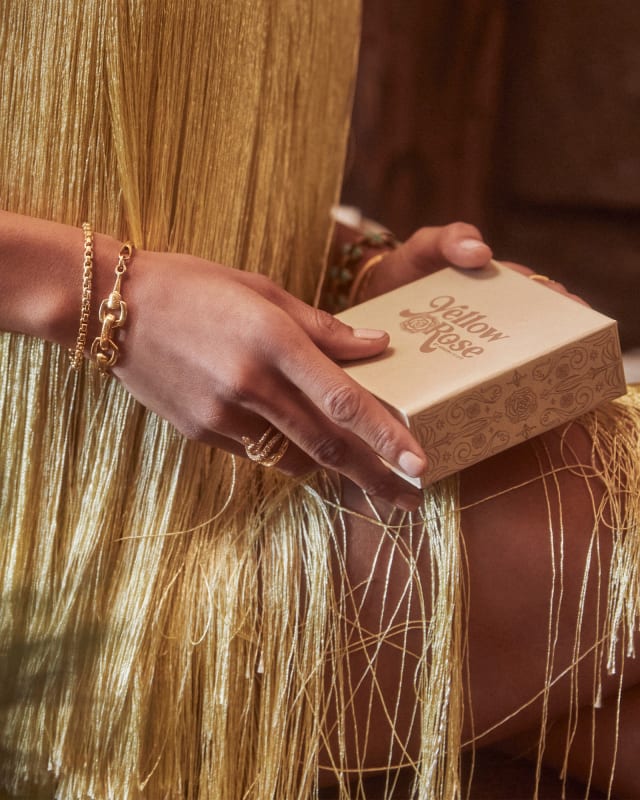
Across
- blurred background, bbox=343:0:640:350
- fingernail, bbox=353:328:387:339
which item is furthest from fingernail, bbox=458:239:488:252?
blurred background, bbox=343:0:640:350

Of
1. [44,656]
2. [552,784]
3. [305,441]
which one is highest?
[305,441]

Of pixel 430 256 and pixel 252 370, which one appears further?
pixel 430 256

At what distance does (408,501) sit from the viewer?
61cm

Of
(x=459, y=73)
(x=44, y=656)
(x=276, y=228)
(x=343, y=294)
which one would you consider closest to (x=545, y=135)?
(x=459, y=73)

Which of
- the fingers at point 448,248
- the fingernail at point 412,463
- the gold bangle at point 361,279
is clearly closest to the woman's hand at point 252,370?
the fingernail at point 412,463

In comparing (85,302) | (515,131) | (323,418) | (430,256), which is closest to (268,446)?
(323,418)

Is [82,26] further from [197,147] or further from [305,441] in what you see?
[305,441]

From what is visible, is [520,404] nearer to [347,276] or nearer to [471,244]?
[471,244]

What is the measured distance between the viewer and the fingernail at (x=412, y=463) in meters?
0.55

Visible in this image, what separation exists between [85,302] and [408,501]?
0.24m

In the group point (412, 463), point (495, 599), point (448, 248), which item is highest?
point (448, 248)

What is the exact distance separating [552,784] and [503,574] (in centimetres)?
21

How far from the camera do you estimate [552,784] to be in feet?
2.37

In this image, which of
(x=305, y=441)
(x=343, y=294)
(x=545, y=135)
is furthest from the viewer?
(x=545, y=135)
